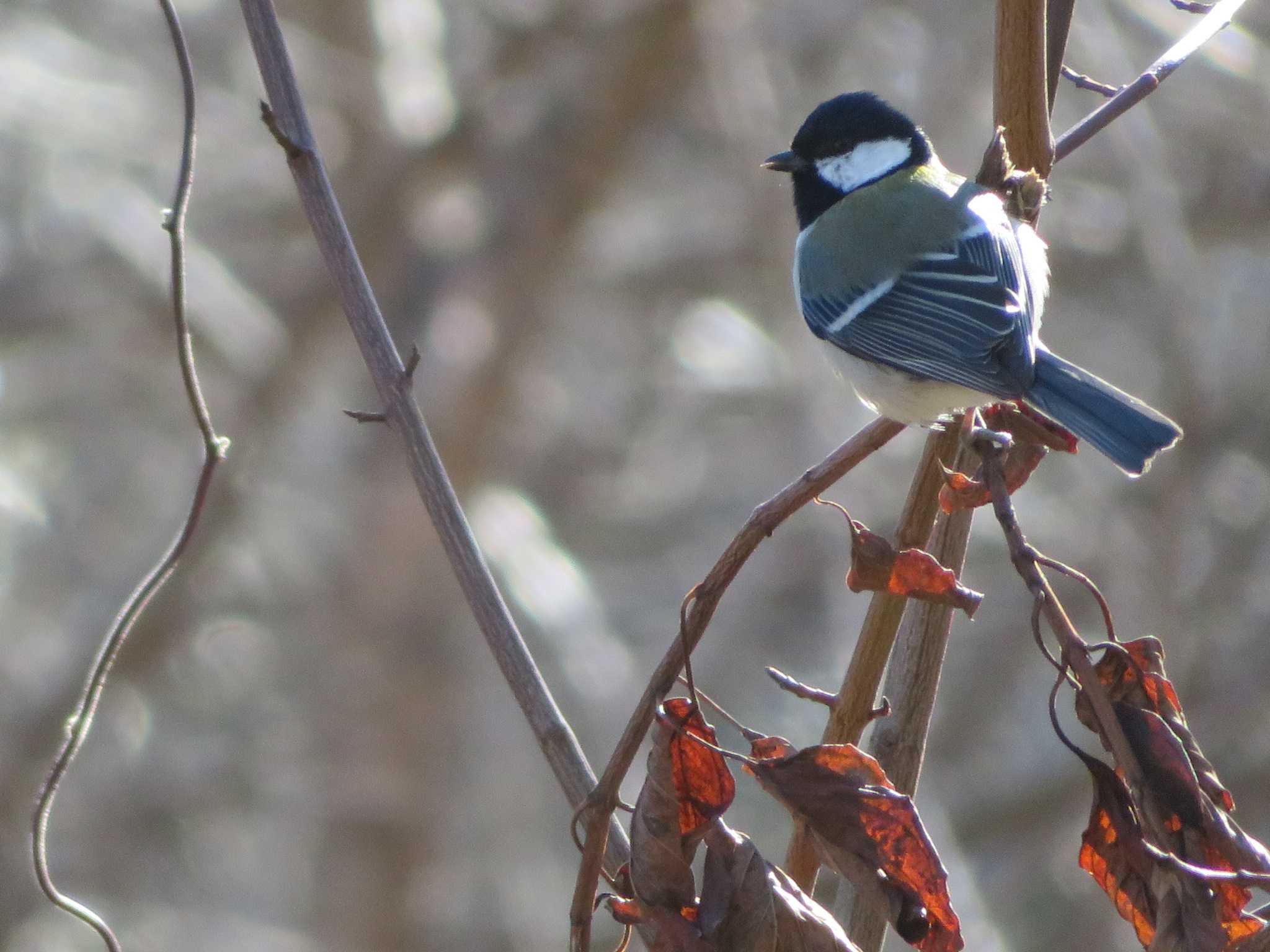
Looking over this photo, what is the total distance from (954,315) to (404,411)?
4.32 feet

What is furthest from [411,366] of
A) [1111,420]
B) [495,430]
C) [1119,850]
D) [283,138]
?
[495,430]

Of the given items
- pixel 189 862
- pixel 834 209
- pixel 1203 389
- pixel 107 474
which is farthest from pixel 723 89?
pixel 189 862

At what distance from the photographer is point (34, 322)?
6512 mm

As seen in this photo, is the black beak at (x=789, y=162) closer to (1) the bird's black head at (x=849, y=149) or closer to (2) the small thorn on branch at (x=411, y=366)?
(1) the bird's black head at (x=849, y=149)

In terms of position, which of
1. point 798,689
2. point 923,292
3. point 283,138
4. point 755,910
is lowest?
point 755,910

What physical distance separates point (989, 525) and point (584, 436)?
8.24 ft

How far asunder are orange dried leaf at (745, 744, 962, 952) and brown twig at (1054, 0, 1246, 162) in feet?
2.71

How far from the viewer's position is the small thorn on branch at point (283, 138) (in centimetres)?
148

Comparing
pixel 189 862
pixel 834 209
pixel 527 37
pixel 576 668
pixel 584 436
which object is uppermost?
pixel 527 37

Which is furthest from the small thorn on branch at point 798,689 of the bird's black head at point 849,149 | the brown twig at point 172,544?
the bird's black head at point 849,149

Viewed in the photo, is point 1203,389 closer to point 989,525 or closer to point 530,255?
point 989,525

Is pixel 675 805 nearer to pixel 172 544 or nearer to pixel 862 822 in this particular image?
pixel 862 822

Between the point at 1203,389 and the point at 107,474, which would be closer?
the point at 1203,389

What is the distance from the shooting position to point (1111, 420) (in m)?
1.97
